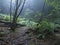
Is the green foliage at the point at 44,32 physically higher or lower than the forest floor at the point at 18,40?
higher

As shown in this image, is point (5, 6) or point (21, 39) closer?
point (21, 39)

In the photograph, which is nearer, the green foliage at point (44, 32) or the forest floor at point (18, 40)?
the forest floor at point (18, 40)

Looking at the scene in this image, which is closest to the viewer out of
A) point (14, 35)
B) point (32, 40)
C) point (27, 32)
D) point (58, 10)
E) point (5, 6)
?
point (32, 40)

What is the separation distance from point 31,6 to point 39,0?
154 centimetres

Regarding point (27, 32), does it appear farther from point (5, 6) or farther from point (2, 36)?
point (5, 6)

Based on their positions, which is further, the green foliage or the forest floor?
the green foliage

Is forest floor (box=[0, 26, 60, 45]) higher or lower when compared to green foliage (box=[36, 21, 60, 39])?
lower

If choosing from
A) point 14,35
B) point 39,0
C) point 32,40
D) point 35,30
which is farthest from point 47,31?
point 39,0

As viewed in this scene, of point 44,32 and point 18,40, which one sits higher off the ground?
point 44,32

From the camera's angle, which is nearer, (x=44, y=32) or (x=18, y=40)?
(x=18, y=40)

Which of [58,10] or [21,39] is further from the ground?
[58,10]

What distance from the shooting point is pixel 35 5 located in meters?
19.2

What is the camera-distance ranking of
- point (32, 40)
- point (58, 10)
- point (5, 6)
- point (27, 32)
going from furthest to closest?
point (5, 6) → point (58, 10) → point (27, 32) → point (32, 40)

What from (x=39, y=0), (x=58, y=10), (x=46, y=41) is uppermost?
(x=39, y=0)
